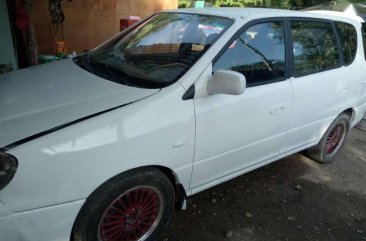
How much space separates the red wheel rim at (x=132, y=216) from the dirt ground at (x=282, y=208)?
10.6 inches

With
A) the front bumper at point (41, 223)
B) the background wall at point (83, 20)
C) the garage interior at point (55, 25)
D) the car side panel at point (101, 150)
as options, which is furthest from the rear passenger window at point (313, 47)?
the background wall at point (83, 20)

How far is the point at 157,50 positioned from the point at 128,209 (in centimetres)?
132

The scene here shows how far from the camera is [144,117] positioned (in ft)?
7.26

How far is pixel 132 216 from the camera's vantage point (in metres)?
2.48

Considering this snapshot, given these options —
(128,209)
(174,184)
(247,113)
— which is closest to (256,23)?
(247,113)

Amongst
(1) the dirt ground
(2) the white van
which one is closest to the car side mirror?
(2) the white van

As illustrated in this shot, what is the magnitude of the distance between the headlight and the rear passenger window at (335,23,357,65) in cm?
344

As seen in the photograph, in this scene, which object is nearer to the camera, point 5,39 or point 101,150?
point 101,150

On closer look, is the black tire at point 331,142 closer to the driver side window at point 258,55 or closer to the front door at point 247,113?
the front door at point 247,113

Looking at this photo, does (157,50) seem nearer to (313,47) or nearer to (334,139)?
(313,47)

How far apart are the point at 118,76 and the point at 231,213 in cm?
157

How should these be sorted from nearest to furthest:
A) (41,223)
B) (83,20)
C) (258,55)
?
(41,223) → (258,55) → (83,20)

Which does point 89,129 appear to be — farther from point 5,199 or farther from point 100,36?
point 100,36

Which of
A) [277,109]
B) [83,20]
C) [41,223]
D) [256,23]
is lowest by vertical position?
[41,223]
